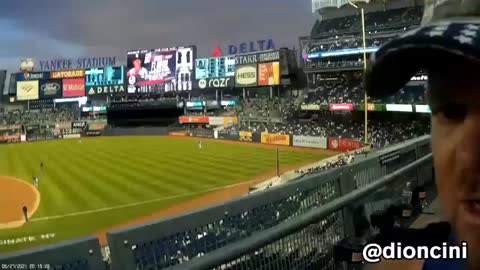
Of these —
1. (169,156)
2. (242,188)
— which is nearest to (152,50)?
(169,156)

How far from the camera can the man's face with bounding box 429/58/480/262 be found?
749mm

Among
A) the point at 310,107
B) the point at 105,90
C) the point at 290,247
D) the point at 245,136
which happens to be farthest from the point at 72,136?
the point at 290,247

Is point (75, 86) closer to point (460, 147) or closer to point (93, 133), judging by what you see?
point (93, 133)

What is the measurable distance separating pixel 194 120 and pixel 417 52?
64.1m

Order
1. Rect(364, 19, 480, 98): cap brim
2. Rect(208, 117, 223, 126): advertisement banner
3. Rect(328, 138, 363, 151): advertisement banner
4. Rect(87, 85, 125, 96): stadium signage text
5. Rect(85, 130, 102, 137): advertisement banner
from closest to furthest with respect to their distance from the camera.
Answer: Rect(364, 19, 480, 98): cap brim → Rect(328, 138, 363, 151): advertisement banner → Rect(208, 117, 223, 126): advertisement banner → Rect(85, 130, 102, 137): advertisement banner → Rect(87, 85, 125, 96): stadium signage text

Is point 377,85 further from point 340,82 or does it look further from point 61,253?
point 340,82

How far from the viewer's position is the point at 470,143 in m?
0.75

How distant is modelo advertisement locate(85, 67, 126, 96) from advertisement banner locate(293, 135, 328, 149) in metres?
36.8

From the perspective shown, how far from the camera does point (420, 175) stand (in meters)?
4.69

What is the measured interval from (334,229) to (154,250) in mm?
1097

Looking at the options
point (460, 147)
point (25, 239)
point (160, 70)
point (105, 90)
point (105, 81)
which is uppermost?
point (160, 70)

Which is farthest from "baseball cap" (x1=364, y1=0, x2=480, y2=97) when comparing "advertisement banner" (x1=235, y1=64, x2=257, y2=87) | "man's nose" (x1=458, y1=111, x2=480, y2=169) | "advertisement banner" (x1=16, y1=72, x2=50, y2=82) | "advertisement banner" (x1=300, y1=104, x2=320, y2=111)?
"advertisement banner" (x1=16, y1=72, x2=50, y2=82)

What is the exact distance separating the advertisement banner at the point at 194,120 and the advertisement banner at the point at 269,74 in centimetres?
907

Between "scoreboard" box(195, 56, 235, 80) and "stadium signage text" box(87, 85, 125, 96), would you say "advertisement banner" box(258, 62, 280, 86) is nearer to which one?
"scoreboard" box(195, 56, 235, 80)
